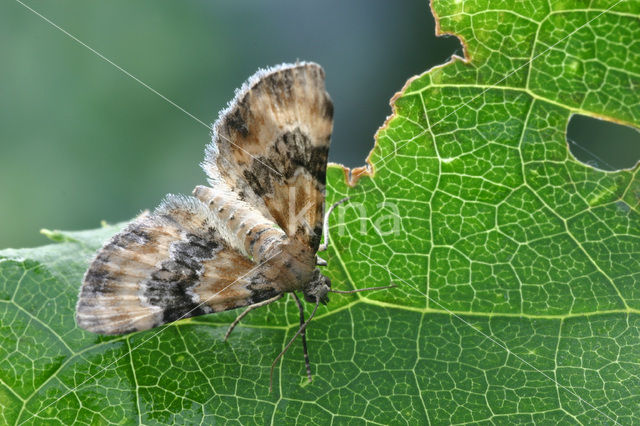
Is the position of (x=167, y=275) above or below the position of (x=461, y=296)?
above

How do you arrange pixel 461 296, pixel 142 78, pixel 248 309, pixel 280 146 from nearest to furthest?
pixel 461 296, pixel 248 309, pixel 280 146, pixel 142 78

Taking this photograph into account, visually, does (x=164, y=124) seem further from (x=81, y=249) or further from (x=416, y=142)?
(x=416, y=142)

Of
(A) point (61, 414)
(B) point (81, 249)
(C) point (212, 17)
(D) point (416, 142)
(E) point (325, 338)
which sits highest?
(C) point (212, 17)

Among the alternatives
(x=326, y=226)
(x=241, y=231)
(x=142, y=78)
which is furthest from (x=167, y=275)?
(x=142, y=78)

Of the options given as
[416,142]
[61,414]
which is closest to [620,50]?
[416,142]

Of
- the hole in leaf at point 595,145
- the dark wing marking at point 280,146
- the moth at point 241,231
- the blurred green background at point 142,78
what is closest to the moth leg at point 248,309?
the moth at point 241,231

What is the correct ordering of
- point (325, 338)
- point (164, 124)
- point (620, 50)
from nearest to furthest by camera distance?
point (620, 50), point (325, 338), point (164, 124)

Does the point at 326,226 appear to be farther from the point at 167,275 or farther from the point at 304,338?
the point at 167,275
